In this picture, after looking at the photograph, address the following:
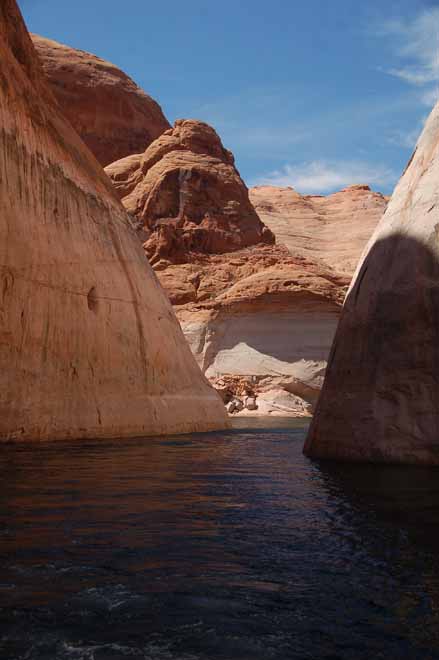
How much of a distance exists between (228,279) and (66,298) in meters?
28.9

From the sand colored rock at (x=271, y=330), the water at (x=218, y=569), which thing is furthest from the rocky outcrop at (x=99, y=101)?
the water at (x=218, y=569)

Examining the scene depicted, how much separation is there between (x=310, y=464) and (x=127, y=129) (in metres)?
61.5

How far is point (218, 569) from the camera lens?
3871 mm

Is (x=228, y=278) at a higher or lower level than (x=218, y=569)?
higher

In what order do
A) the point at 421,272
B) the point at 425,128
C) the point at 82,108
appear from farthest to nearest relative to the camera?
the point at 82,108 < the point at 425,128 < the point at 421,272

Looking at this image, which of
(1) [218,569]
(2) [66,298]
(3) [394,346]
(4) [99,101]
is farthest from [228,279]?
(1) [218,569]

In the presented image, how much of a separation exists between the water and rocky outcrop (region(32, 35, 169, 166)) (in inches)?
2402

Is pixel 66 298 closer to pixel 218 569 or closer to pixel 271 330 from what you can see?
pixel 218 569

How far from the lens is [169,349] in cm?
1800

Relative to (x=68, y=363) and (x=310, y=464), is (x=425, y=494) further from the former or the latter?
(x=68, y=363)

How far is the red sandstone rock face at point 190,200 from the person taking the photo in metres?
43.8

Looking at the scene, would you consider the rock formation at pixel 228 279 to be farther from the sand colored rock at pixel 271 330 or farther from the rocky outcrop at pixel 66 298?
→ the rocky outcrop at pixel 66 298

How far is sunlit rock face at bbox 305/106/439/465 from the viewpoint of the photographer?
8453mm

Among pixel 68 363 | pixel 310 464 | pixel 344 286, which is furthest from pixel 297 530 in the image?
pixel 344 286
